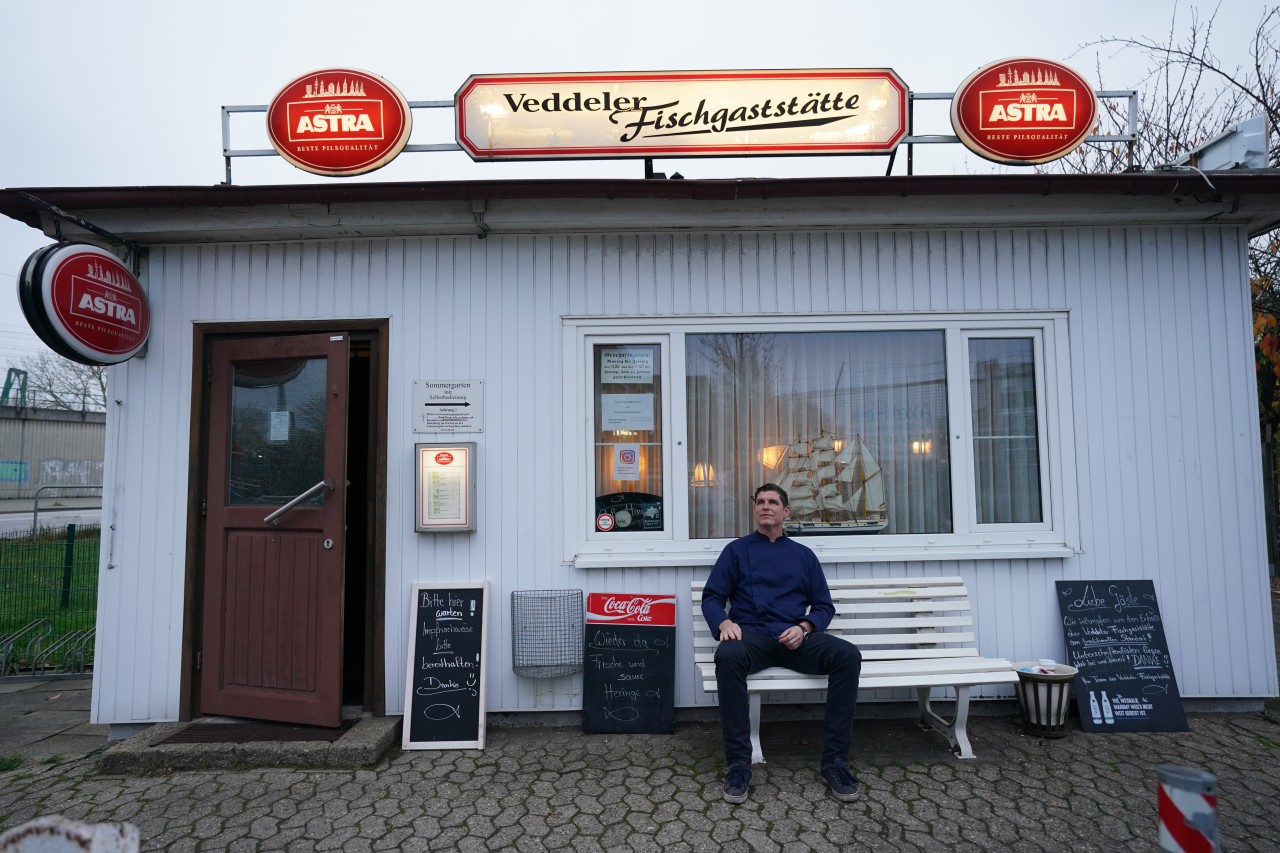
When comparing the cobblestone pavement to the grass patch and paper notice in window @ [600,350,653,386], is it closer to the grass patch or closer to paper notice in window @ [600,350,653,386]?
paper notice in window @ [600,350,653,386]

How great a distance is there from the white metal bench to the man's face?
2.05ft

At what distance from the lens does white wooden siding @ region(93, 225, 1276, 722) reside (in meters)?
4.63

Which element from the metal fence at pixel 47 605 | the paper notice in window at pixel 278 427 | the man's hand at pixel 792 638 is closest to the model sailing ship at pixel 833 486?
the man's hand at pixel 792 638

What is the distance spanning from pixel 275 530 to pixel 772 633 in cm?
307

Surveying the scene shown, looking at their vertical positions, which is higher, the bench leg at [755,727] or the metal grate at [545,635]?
the metal grate at [545,635]

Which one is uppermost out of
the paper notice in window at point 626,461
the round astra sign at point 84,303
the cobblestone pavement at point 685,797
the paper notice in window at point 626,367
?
the round astra sign at point 84,303

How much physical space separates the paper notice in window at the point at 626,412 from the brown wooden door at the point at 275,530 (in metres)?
1.61

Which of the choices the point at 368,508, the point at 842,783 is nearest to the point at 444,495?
the point at 368,508

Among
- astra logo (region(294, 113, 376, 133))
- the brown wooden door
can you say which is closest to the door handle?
the brown wooden door

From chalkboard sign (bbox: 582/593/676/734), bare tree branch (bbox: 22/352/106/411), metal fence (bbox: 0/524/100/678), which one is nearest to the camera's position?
chalkboard sign (bbox: 582/593/676/734)

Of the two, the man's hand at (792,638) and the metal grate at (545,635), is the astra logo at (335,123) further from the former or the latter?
the man's hand at (792,638)

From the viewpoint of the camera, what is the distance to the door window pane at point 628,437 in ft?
15.6

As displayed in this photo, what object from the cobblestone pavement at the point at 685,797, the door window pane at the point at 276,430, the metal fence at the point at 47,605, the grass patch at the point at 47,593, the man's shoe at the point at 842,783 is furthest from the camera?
Answer: the grass patch at the point at 47,593

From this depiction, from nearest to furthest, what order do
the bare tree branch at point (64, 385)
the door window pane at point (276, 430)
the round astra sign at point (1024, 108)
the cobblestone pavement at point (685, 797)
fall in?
the cobblestone pavement at point (685, 797) → the door window pane at point (276, 430) → the round astra sign at point (1024, 108) → the bare tree branch at point (64, 385)
